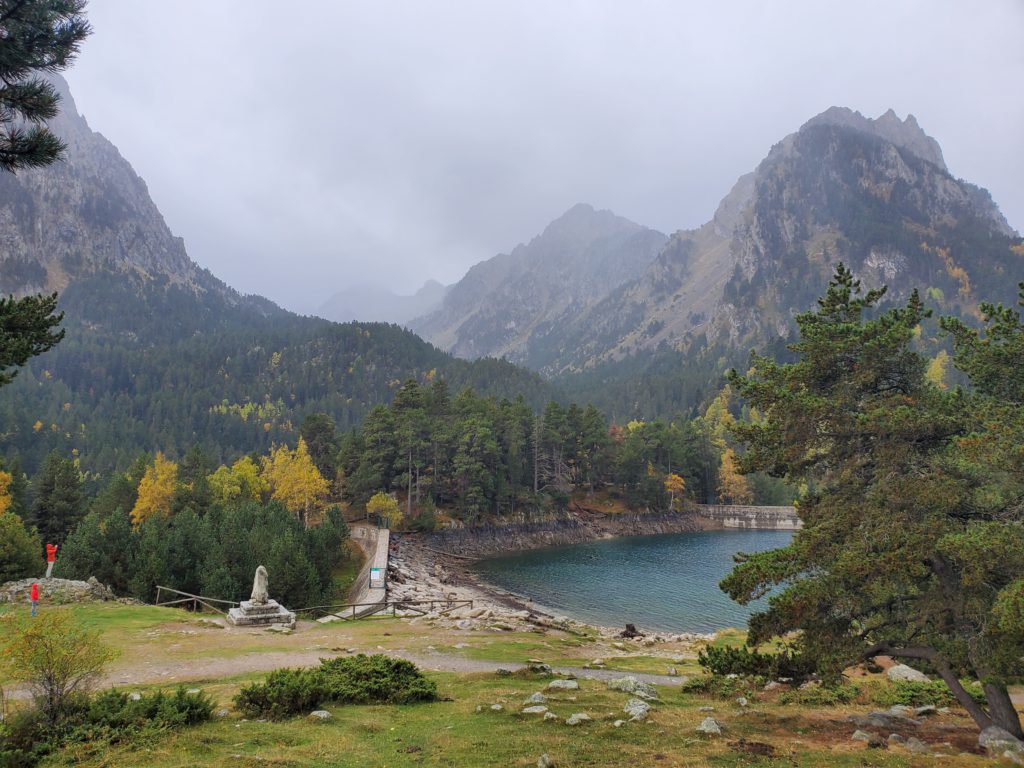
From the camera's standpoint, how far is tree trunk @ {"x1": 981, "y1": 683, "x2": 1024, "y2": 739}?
504 inches

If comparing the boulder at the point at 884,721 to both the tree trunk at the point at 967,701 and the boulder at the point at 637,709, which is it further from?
the boulder at the point at 637,709

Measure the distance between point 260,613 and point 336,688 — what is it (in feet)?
55.1

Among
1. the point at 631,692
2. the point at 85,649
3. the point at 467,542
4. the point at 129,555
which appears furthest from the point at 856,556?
the point at 467,542

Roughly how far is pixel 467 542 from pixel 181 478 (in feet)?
126

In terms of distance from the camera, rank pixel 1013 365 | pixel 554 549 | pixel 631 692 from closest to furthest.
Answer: pixel 1013 365 < pixel 631 692 < pixel 554 549

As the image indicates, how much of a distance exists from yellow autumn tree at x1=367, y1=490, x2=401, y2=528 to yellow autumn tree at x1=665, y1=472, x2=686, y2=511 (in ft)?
187

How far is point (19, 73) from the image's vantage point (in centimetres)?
1284

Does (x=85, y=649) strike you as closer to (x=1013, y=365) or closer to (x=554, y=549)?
(x=1013, y=365)

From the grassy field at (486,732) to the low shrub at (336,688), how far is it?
668mm

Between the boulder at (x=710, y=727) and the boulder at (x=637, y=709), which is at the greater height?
the boulder at (x=710, y=727)

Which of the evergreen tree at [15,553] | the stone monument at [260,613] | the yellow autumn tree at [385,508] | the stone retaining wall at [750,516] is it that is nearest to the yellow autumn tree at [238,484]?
the yellow autumn tree at [385,508]

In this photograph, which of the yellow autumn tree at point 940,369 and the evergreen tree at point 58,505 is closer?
the evergreen tree at point 58,505

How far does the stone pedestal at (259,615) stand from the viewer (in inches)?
1187

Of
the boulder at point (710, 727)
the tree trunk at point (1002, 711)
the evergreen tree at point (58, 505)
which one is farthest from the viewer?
the evergreen tree at point (58, 505)
